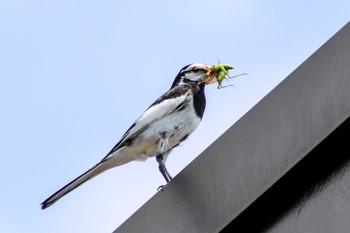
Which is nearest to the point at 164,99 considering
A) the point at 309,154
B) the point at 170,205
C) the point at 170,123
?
the point at 170,123

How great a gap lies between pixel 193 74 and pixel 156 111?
42.7 inches

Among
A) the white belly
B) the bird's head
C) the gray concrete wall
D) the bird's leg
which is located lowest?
the bird's leg

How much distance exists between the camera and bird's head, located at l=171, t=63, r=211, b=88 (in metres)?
9.27

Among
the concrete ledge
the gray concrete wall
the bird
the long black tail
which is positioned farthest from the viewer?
the bird

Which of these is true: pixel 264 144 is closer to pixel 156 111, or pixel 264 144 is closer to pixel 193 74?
pixel 156 111

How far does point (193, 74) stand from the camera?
31.0 feet

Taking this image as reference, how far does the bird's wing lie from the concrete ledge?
4.26m

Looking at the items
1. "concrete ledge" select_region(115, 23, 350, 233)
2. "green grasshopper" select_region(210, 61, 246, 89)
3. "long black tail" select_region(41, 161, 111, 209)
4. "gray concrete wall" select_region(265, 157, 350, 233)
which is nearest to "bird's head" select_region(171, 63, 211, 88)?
"green grasshopper" select_region(210, 61, 246, 89)

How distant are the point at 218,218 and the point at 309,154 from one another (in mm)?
463

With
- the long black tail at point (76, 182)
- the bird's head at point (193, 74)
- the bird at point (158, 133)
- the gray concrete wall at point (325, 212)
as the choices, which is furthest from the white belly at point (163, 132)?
the gray concrete wall at point (325, 212)

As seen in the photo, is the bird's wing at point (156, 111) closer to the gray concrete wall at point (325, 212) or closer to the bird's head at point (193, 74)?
the bird's head at point (193, 74)

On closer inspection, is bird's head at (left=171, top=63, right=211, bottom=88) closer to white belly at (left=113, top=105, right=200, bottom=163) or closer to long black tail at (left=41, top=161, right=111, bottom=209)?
white belly at (left=113, top=105, right=200, bottom=163)

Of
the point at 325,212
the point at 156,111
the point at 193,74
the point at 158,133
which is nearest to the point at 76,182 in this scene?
the point at 158,133

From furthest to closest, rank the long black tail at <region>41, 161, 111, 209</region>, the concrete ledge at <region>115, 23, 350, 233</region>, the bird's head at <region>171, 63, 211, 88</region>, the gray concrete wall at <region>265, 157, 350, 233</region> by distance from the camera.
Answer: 1. the bird's head at <region>171, 63, 211, 88</region>
2. the long black tail at <region>41, 161, 111, 209</region>
3. the concrete ledge at <region>115, 23, 350, 233</region>
4. the gray concrete wall at <region>265, 157, 350, 233</region>
